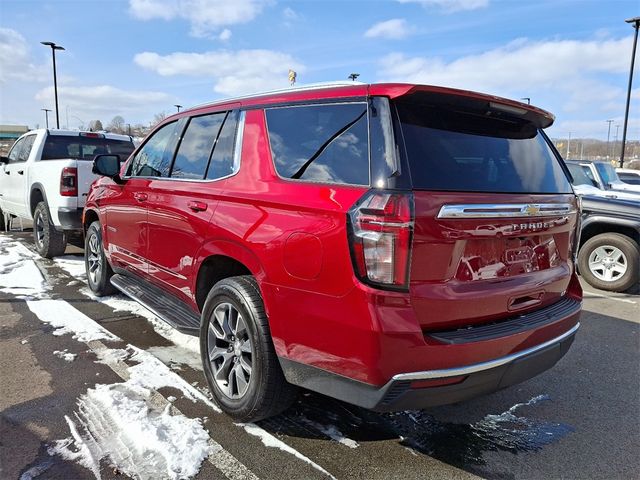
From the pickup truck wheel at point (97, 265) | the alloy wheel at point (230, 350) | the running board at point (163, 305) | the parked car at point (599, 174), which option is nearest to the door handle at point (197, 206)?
the alloy wheel at point (230, 350)

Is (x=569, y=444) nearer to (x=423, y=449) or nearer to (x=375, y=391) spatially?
(x=423, y=449)

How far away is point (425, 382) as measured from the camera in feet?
7.07

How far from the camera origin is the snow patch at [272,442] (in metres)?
2.52

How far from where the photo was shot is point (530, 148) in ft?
9.57

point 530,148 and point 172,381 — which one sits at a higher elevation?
point 530,148

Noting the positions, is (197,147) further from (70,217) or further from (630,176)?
(630,176)

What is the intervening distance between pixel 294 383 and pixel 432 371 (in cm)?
74

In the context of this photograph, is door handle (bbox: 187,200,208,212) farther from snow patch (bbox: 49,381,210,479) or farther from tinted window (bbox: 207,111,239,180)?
snow patch (bbox: 49,381,210,479)

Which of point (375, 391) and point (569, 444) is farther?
point (569, 444)

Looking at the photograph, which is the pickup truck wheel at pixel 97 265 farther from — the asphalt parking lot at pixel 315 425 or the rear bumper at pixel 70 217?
the rear bumper at pixel 70 217

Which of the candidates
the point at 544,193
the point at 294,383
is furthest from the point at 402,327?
the point at 544,193

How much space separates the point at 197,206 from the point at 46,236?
4964 millimetres

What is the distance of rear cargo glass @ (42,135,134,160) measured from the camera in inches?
299

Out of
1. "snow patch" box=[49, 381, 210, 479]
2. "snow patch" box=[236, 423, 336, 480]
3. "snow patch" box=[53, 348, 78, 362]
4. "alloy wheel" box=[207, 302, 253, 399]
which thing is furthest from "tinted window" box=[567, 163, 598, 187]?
"snow patch" box=[53, 348, 78, 362]
